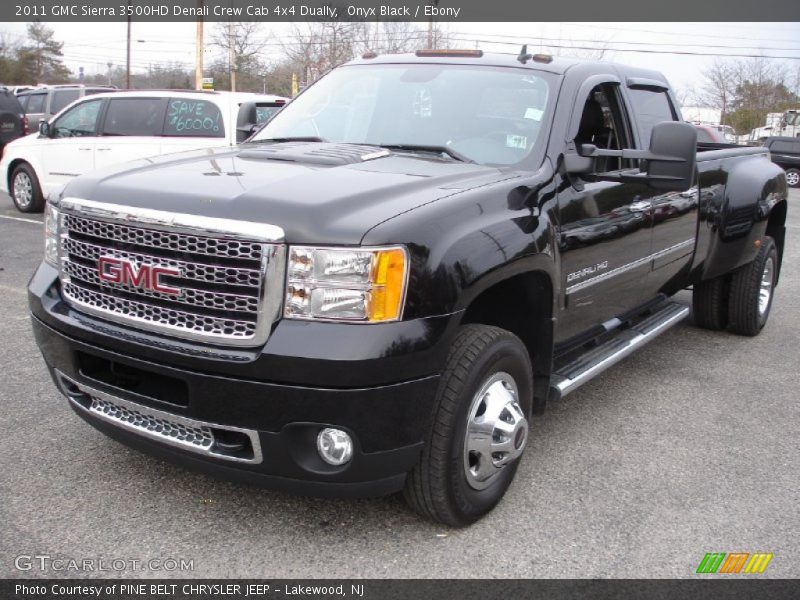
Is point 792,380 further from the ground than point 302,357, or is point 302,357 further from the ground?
point 302,357

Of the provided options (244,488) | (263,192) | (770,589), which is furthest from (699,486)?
(263,192)

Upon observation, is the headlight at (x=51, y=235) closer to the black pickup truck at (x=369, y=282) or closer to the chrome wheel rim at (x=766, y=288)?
the black pickup truck at (x=369, y=282)

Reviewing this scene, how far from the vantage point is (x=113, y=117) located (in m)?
10.6

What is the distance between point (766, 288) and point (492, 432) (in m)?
4.44

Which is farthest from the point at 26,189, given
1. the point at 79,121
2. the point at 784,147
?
the point at 784,147

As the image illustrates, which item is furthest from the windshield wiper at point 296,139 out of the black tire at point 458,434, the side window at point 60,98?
the side window at point 60,98

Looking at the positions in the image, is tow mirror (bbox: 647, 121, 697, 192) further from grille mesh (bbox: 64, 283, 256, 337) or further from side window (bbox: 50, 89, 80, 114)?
side window (bbox: 50, 89, 80, 114)

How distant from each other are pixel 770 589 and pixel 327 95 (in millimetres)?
3223

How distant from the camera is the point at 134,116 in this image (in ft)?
34.4

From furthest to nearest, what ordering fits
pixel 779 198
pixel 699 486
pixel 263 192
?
pixel 779 198 → pixel 699 486 → pixel 263 192

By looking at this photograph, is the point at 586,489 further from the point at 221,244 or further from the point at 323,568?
the point at 221,244

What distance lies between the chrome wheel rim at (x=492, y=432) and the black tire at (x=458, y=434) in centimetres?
2

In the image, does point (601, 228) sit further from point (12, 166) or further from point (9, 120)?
point (9, 120)

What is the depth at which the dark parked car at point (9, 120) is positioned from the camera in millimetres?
15328
